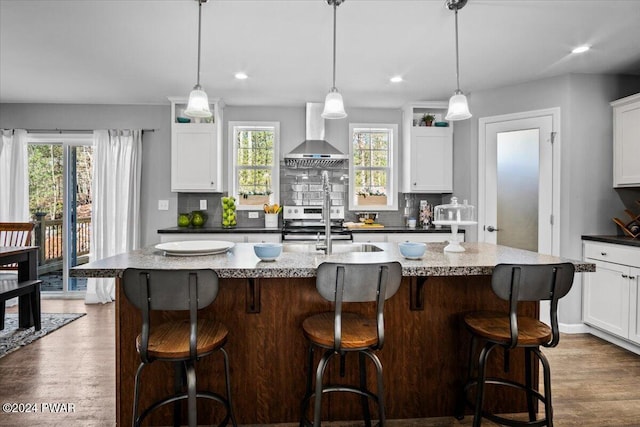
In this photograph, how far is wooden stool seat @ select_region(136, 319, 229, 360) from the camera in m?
1.53

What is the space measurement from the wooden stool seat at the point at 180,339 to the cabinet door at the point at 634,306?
3.26 m

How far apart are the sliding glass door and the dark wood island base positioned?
3565 millimetres

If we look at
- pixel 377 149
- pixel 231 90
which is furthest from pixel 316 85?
pixel 377 149

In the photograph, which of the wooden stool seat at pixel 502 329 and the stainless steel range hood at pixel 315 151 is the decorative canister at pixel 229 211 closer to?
the stainless steel range hood at pixel 315 151

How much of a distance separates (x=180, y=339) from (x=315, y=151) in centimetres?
297

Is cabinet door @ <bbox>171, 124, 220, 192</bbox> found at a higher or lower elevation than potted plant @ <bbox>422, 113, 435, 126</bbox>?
lower

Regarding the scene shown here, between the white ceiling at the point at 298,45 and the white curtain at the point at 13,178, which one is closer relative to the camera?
the white ceiling at the point at 298,45

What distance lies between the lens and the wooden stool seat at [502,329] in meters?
1.70

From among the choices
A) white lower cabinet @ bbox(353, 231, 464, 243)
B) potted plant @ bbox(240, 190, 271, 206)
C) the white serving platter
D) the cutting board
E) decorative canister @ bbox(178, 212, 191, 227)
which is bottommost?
white lower cabinet @ bbox(353, 231, 464, 243)

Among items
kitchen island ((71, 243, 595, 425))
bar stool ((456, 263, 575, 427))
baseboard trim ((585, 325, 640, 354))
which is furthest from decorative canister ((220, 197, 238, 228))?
baseboard trim ((585, 325, 640, 354))

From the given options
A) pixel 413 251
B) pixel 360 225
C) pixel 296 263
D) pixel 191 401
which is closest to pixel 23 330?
pixel 191 401

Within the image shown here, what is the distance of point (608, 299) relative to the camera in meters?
3.21

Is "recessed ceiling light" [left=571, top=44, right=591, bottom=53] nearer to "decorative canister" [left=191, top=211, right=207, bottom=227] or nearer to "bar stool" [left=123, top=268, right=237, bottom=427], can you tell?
"bar stool" [left=123, top=268, right=237, bottom=427]

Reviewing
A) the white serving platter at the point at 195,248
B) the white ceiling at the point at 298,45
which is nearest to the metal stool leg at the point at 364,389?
the white serving platter at the point at 195,248
